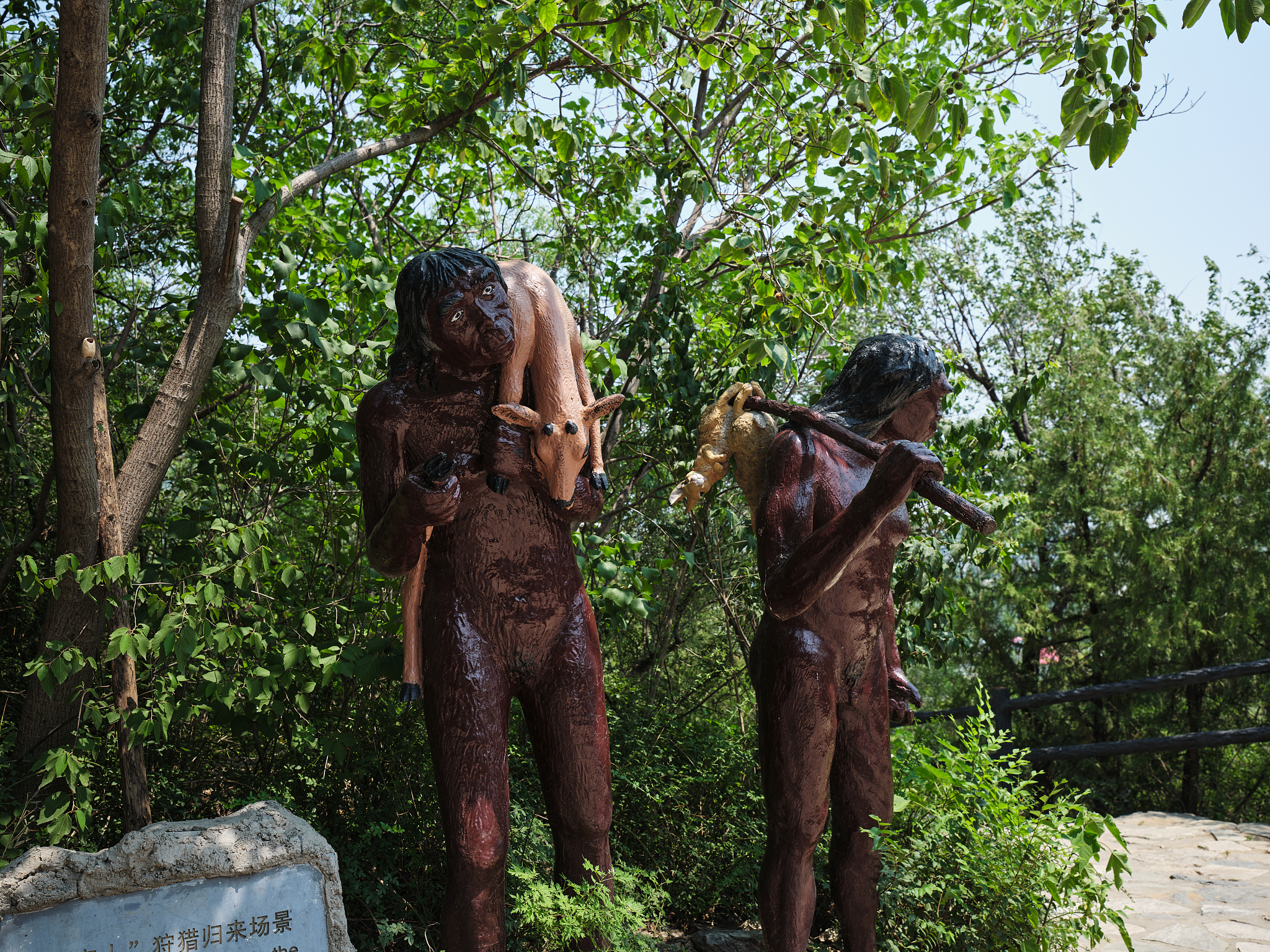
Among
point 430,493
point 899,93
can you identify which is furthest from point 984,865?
point 899,93

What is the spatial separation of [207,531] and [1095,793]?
28.6ft

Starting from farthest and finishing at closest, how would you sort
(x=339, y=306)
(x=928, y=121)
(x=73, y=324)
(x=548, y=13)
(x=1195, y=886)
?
(x=339, y=306), (x=1195, y=886), (x=548, y=13), (x=73, y=324), (x=928, y=121)

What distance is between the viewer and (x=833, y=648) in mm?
2803

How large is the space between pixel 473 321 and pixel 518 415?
0.88ft

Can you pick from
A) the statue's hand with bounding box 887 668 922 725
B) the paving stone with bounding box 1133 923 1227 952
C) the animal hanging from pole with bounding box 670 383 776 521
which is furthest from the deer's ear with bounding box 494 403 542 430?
the paving stone with bounding box 1133 923 1227 952

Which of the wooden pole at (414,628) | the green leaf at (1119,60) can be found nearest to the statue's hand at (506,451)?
the wooden pole at (414,628)

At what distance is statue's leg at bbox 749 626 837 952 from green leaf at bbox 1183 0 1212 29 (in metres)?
1.70

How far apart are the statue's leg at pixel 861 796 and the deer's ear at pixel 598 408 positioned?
1098 millimetres

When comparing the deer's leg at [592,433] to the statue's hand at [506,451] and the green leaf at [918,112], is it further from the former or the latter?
the green leaf at [918,112]

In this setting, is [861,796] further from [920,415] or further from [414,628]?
[414,628]

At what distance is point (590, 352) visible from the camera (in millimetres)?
3857

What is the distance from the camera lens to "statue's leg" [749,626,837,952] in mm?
2732

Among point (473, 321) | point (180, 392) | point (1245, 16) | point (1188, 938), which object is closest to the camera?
point (1245, 16)

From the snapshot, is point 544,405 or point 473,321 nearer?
point 473,321
